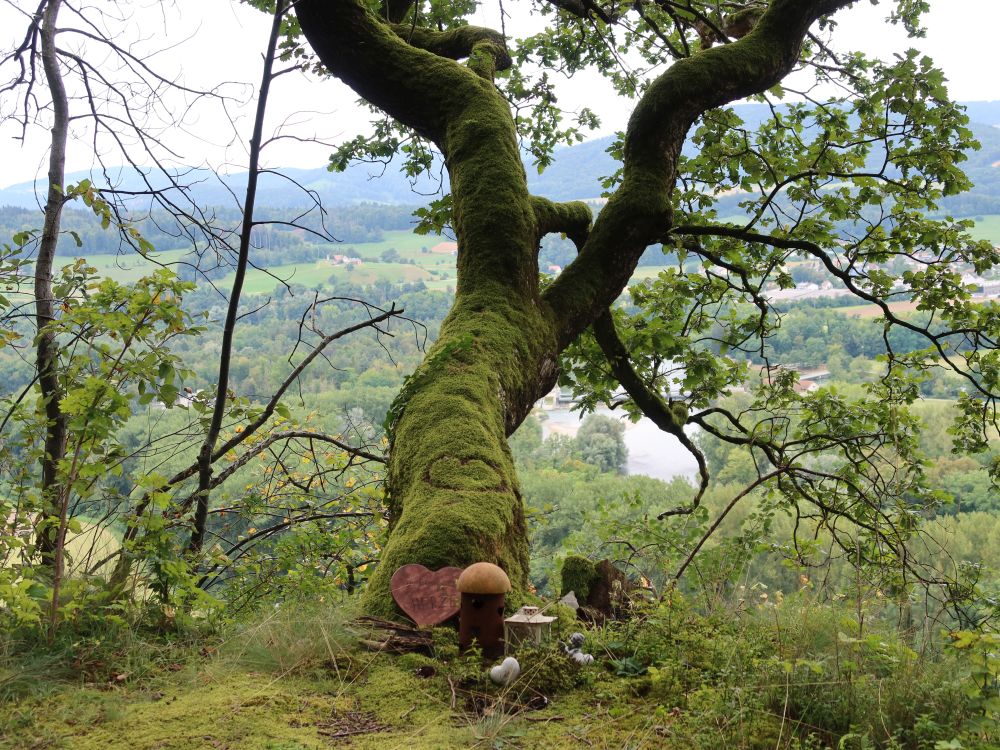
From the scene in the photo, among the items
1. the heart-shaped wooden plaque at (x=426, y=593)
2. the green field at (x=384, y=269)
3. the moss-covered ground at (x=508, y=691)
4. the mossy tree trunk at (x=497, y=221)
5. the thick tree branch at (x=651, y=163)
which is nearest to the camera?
the moss-covered ground at (x=508, y=691)

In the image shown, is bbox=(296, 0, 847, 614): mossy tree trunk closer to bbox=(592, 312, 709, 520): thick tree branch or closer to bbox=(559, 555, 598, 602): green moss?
bbox=(559, 555, 598, 602): green moss

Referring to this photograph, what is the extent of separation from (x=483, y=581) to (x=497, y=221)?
2.83 meters

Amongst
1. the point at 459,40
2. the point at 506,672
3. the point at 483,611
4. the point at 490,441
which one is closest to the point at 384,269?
the point at 459,40

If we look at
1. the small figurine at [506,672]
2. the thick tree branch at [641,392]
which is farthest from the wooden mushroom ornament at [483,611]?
the thick tree branch at [641,392]

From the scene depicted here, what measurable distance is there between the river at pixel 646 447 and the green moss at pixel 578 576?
2201 inches

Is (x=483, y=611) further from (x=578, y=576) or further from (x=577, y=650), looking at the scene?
(x=578, y=576)

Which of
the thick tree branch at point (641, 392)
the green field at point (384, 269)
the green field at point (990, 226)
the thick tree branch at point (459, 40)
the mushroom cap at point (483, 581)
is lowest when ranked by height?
the mushroom cap at point (483, 581)

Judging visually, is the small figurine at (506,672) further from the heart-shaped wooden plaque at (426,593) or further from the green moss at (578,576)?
the green moss at (578,576)

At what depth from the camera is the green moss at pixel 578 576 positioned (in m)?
3.23

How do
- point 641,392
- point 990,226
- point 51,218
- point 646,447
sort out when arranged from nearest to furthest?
→ point 51,218 < point 641,392 < point 990,226 < point 646,447

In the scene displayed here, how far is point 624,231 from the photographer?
5035mm

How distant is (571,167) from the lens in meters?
57.9

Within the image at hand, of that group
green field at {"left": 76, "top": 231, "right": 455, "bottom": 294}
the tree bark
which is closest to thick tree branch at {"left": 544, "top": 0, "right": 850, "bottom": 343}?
the tree bark

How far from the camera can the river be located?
6181 centimetres
